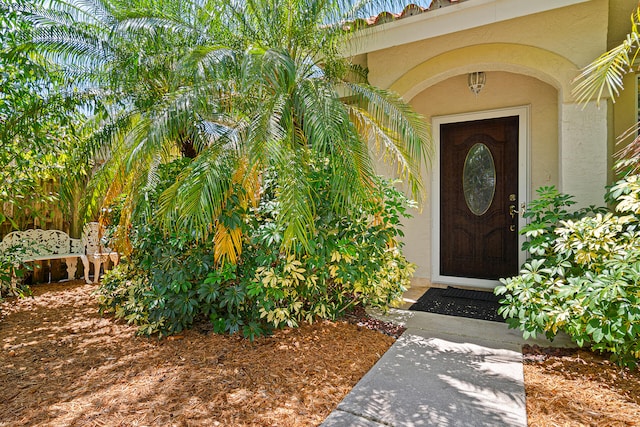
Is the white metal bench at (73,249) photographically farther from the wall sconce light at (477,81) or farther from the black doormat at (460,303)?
the wall sconce light at (477,81)

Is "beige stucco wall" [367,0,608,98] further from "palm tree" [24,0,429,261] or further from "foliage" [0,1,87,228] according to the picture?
"foliage" [0,1,87,228]

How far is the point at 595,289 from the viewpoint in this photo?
9.22 feet

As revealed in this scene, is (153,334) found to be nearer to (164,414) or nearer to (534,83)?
(164,414)

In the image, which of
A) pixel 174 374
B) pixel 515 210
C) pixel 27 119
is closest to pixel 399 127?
pixel 515 210

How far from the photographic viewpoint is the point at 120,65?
172 inches

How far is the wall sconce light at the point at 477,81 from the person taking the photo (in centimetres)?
529

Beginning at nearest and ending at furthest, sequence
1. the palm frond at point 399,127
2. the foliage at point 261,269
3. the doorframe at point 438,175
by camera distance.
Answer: the foliage at point 261,269
the palm frond at point 399,127
the doorframe at point 438,175

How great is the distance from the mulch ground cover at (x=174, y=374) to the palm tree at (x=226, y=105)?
97 centimetres

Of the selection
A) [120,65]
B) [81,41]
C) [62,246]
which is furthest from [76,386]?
[62,246]

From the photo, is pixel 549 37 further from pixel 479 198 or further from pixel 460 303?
pixel 460 303

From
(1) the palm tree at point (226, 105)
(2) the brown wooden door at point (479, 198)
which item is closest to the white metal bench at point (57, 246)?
(1) the palm tree at point (226, 105)

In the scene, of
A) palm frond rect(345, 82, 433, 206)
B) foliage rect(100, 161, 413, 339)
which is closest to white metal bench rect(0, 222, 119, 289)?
foliage rect(100, 161, 413, 339)

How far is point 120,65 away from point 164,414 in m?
3.99

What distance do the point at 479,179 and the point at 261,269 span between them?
12.8 ft
